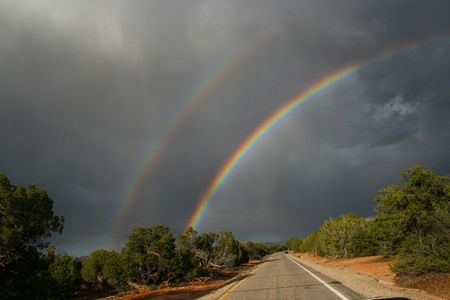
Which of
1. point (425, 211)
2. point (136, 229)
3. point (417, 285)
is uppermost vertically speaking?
point (136, 229)

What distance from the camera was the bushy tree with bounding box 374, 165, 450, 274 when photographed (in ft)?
43.7

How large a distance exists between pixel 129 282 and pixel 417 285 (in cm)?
2286

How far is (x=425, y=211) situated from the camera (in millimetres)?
15844

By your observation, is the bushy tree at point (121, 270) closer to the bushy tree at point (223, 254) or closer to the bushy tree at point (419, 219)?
the bushy tree at point (223, 254)

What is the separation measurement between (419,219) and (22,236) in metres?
23.5

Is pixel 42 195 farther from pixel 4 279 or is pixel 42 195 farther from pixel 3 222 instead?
pixel 4 279

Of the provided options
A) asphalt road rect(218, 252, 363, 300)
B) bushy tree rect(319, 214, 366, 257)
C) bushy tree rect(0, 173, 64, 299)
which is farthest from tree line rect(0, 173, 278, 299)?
bushy tree rect(319, 214, 366, 257)

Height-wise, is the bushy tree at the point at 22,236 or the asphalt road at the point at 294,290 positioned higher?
the bushy tree at the point at 22,236

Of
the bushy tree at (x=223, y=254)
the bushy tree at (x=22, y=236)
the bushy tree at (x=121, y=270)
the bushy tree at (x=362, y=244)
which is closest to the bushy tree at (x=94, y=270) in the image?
the bushy tree at (x=121, y=270)

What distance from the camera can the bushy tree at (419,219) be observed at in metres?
13.3

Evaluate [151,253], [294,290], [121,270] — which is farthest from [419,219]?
[121,270]

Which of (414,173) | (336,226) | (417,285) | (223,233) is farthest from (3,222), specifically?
(336,226)

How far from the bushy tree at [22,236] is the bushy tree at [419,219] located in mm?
20936

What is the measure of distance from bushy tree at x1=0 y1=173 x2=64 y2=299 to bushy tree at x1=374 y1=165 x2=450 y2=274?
68.7ft
